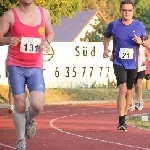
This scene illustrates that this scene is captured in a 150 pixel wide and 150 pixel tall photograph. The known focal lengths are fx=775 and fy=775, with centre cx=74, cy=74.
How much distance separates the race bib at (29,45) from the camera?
391 inches

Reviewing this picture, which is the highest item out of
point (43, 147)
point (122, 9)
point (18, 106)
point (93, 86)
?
point (122, 9)

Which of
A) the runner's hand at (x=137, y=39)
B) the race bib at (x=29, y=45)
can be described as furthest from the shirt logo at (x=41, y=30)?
the runner's hand at (x=137, y=39)

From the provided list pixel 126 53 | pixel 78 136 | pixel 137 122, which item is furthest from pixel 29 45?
pixel 137 122

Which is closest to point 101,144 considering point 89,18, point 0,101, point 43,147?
point 43,147

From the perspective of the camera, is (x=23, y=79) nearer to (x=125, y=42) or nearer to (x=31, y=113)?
(x=31, y=113)

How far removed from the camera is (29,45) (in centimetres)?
994

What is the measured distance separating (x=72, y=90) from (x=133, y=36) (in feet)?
54.5

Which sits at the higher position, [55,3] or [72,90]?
[55,3]

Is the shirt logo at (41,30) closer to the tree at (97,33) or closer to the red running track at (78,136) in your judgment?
the red running track at (78,136)

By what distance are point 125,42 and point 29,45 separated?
4.05m

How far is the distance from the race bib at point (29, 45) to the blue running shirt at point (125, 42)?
3.84 meters

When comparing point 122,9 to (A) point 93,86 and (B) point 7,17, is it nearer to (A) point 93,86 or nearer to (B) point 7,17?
(B) point 7,17

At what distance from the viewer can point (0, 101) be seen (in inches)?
1046

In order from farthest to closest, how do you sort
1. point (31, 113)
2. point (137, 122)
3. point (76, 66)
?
point (76, 66) < point (137, 122) < point (31, 113)
